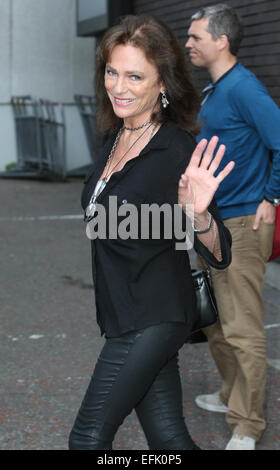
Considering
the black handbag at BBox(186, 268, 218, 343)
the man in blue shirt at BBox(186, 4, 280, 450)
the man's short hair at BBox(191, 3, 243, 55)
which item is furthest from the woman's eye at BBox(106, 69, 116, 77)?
the man's short hair at BBox(191, 3, 243, 55)

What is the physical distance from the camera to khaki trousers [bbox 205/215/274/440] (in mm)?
3646

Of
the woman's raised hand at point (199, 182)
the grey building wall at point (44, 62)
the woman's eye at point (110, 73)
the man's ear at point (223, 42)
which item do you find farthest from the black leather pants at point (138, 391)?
the grey building wall at point (44, 62)

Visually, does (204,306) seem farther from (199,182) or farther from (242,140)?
(242,140)

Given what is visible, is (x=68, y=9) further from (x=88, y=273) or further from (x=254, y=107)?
(x=254, y=107)

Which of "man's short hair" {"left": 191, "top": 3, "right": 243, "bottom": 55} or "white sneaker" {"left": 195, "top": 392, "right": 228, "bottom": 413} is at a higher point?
"man's short hair" {"left": 191, "top": 3, "right": 243, "bottom": 55}

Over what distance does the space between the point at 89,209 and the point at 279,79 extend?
183 inches

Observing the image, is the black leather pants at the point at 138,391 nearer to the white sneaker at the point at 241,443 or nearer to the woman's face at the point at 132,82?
the woman's face at the point at 132,82

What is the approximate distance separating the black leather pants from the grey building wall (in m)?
13.7

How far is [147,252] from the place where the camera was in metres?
2.54

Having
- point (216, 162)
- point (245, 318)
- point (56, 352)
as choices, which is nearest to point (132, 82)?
point (216, 162)

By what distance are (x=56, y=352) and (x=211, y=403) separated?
1.38m

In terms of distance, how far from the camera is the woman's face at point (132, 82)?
2.63 meters

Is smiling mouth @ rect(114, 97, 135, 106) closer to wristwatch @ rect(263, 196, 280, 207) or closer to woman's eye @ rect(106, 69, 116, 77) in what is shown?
woman's eye @ rect(106, 69, 116, 77)

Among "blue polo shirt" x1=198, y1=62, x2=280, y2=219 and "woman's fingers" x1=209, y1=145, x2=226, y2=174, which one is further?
"blue polo shirt" x1=198, y1=62, x2=280, y2=219
